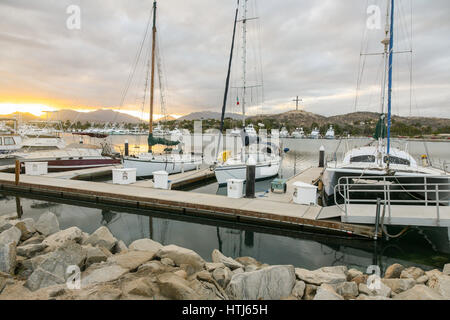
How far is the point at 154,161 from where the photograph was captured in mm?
18812

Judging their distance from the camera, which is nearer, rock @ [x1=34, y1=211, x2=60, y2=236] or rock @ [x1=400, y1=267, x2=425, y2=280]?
rock @ [x1=400, y1=267, x2=425, y2=280]

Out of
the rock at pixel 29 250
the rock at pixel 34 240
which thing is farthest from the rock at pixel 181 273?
the rock at pixel 34 240

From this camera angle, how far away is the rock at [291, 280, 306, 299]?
15.6 feet

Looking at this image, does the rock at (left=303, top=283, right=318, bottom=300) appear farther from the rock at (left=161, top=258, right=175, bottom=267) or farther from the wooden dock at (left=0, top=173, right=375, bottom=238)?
the wooden dock at (left=0, top=173, right=375, bottom=238)

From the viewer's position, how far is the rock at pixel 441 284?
15.3 feet

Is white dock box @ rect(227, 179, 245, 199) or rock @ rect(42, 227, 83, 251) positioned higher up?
white dock box @ rect(227, 179, 245, 199)

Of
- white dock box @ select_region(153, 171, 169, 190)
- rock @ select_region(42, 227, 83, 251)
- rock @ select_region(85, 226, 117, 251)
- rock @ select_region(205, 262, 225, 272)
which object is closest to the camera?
rock @ select_region(205, 262, 225, 272)

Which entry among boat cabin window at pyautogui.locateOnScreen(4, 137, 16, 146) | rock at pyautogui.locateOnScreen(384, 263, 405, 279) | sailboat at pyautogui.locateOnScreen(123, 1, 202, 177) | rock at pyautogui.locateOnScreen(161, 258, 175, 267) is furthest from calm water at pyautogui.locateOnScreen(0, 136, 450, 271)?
boat cabin window at pyautogui.locateOnScreen(4, 137, 16, 146)

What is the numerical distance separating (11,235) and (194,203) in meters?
5.69

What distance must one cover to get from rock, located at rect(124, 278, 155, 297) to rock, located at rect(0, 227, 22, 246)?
3.90 m

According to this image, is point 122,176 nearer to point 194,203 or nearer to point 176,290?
point 194,203

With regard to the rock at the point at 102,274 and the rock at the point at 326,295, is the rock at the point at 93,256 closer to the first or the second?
the rock at the point at 102,274

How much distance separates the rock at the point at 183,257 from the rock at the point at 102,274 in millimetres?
977
